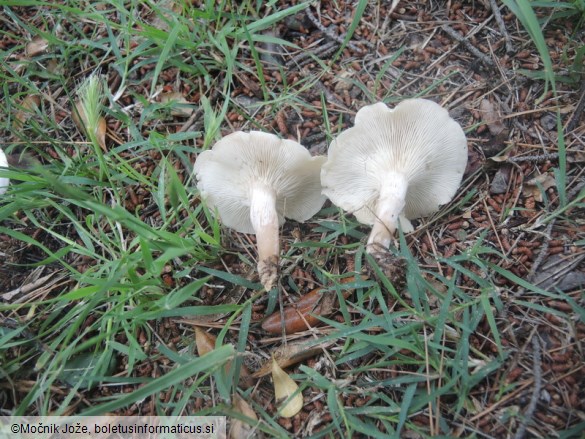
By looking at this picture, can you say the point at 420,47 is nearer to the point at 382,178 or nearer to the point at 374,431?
the point at 382,178

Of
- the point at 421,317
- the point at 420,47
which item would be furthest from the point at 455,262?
the point at 420,47

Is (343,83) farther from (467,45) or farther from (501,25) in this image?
(501,25)

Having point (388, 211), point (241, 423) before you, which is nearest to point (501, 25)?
point (388, 211)

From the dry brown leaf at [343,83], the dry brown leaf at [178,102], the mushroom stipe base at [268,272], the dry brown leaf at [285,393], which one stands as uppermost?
the dry brown leaf at [343,83]

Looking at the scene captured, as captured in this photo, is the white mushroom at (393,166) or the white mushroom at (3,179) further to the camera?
the white mushroom at (3,179)

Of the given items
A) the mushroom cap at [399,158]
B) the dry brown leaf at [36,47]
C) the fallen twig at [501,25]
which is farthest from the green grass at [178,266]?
the fallen twig at [501,25]

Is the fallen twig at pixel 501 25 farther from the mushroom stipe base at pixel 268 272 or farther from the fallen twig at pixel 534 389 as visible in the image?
the mushroom stipe base at pixel 268 272

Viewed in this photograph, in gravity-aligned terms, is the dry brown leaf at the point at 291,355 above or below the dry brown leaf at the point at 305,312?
below
